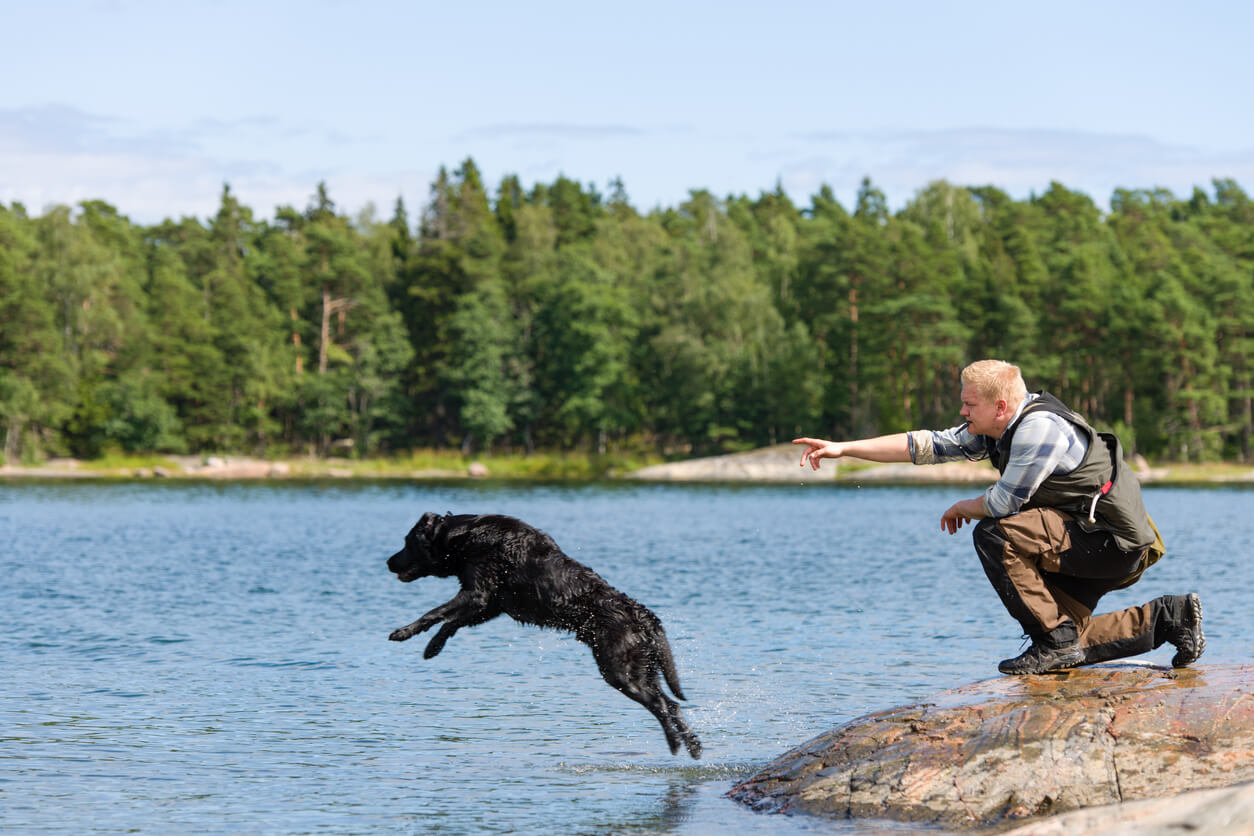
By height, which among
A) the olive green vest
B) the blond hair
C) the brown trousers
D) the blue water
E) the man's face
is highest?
the blond hair

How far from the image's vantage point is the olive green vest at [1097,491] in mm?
6879

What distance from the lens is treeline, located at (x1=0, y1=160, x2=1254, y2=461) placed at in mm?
75312

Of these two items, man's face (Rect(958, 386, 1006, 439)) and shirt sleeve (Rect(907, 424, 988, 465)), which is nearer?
man's face (Rect(958, 386, 1006, 439))

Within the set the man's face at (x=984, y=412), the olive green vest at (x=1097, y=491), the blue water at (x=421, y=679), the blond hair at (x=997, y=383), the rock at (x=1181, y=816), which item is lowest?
the blue water at (x=421, y=679)

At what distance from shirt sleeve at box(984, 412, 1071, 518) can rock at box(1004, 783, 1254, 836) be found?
6.94ft

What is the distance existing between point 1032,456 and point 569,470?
69.7 metres

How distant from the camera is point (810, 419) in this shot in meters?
78.2

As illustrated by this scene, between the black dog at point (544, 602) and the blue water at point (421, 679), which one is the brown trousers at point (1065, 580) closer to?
the blue water at point (421, 679)

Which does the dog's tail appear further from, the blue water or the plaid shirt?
the plaid shirt

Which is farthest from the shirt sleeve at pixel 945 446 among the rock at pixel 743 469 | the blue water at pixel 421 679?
the rock at pixel 743 469

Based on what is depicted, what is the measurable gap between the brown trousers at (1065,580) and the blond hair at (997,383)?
26.3 inches

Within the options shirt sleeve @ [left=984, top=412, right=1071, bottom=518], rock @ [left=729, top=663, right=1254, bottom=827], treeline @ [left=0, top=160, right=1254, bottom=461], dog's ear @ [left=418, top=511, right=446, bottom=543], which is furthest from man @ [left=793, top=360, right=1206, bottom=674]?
treeline @ [left=0, top=160, right=1254, bottom=461]

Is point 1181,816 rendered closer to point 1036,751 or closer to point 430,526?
point 1036,751

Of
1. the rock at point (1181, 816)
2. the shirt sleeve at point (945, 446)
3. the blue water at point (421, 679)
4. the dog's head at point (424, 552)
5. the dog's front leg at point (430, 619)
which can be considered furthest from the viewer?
the dog's head at point (424, 552)
